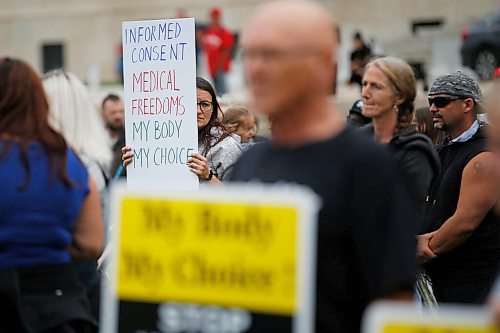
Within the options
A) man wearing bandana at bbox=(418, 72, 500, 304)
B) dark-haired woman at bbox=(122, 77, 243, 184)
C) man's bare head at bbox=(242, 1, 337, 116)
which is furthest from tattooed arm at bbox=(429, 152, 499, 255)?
man's bare head at bbox=(242, 1, 337, 116)

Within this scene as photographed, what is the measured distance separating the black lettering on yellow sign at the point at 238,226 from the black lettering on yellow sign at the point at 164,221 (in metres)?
0.08

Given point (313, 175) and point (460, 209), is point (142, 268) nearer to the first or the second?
point (313, 175)

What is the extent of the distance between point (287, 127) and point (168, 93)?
10.9ft

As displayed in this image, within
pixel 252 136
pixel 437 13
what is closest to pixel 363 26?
pixel 437 13

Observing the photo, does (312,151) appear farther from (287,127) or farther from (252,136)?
(252,136)

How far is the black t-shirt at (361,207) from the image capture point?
3.59m

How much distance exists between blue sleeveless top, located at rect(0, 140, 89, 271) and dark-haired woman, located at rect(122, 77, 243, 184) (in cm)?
213

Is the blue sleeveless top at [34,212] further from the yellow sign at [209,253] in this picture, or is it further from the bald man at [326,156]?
the bald man at [326,156]

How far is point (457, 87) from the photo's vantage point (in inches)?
274

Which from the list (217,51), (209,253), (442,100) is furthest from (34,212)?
(217,51)

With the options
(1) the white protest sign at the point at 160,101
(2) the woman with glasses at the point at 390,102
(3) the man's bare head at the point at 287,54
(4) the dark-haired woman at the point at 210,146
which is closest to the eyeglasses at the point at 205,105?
(4) the dark-haired woman at the point at 210,146

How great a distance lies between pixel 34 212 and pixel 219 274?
108 centimetres

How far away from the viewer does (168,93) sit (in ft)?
23.0

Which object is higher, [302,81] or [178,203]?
[302,81]
